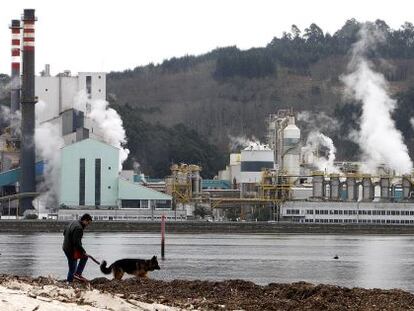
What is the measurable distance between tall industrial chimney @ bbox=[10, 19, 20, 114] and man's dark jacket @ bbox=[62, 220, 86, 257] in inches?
3230

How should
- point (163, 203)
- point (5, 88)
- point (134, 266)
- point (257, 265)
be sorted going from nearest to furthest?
point (134, 266) < point (257, 265) < point (163, 203) < point (5, 88)

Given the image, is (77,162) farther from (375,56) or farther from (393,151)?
(375,56)

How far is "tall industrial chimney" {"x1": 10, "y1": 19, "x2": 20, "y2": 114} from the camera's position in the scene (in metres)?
107

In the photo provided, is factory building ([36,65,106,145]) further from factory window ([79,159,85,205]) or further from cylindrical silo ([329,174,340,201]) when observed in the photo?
cylindrical silo ([329,174,340,201])

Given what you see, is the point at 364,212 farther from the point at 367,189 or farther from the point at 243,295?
the point at 243,295

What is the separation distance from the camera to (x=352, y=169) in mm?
115688

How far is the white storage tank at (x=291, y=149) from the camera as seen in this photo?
12156cm

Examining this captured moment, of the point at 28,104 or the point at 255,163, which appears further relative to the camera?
the point at 255,163

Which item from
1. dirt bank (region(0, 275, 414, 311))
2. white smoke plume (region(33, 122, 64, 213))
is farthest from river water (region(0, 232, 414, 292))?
→ white smoke plume (region(33, 122, 64, 213))

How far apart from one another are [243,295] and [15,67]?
3409 inches

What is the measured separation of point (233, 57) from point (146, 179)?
70434 mm

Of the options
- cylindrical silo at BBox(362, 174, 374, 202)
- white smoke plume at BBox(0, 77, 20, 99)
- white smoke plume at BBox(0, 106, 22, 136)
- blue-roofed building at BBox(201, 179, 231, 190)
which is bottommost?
Answer: cylindrical silo at BBox(362, 174, 374, 202)

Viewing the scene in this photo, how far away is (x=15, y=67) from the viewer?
11056 centimetres

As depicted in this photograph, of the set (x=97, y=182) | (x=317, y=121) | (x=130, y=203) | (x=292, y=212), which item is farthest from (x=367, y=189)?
(x=317, y=121)
